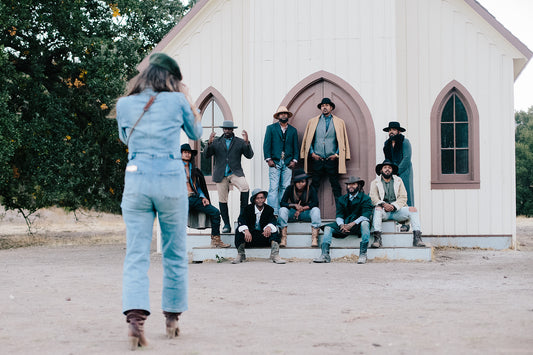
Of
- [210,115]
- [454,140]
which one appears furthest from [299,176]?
[454,140]

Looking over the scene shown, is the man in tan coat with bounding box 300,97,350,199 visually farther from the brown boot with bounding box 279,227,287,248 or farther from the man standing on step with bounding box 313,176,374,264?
the brown boot with bounding box 279,227,287,248

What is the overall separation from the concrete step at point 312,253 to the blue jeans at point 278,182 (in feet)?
3.72

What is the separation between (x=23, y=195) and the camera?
18.7 meters

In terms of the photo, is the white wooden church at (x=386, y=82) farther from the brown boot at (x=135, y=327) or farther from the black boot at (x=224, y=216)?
the brown boot at (x=135, y=327)

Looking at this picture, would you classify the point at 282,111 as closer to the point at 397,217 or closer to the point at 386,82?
the point at 386,82

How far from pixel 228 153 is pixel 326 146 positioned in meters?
1.74

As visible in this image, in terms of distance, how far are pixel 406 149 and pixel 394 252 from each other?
6.73 feet

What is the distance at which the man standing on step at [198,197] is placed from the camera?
11.7 metres

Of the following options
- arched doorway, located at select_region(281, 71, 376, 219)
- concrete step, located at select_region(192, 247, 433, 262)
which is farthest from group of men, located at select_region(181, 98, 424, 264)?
arched doorway, located at select_region(281, 71, 376, 219)

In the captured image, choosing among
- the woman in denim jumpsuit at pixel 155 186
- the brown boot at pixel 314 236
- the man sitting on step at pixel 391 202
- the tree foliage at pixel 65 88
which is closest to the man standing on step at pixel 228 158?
the brown boot at pixel 314 236

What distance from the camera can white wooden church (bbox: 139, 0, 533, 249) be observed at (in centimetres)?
1342

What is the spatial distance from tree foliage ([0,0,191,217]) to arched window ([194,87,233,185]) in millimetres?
3522

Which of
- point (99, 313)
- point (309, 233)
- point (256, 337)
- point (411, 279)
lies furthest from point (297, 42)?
point (256, 337)

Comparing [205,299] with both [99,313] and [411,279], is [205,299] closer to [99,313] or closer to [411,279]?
[99,313]
